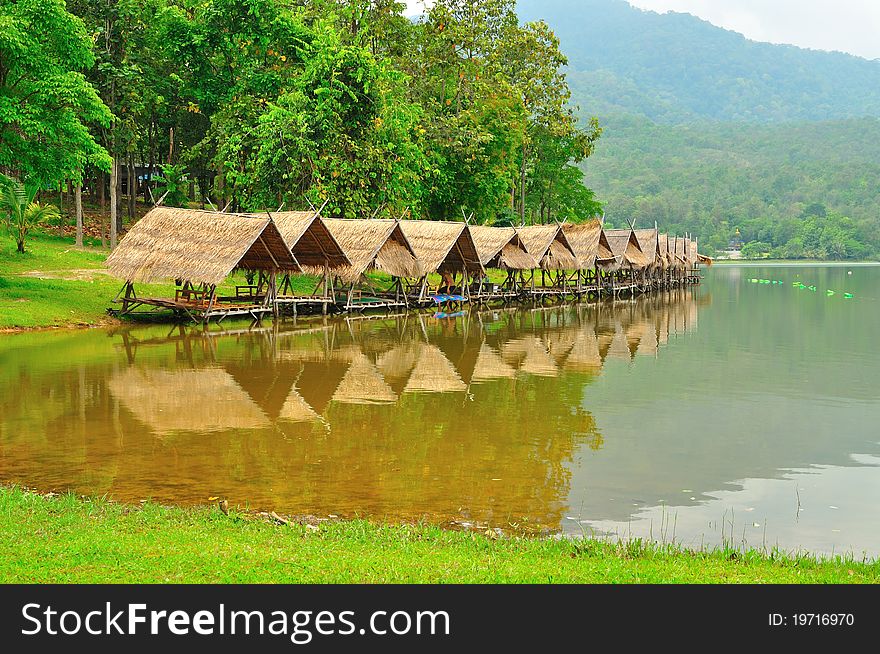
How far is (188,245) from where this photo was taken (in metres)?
22.6

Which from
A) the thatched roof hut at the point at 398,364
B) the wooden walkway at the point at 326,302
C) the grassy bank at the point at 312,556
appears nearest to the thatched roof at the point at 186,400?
the thatched roof hut at the point at 398,364

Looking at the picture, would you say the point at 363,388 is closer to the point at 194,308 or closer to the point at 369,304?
the point at 194,308

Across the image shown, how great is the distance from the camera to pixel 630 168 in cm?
12706

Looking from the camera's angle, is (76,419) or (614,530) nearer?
(614,530)

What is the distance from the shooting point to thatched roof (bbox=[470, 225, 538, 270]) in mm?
32562

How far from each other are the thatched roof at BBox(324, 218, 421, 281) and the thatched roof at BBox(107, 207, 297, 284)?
343 centimetres

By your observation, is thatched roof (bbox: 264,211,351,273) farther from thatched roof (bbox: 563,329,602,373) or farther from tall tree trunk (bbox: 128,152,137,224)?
tall tree trunk (bbox: 128,152,137,224)

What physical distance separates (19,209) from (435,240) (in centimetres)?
1322

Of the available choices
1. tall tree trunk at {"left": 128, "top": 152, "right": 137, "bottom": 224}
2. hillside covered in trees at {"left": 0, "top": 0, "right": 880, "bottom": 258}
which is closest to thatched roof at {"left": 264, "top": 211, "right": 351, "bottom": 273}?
hillside covered in trees at {"left": 0, "top": 0, "right": 880, "bottom": 258}

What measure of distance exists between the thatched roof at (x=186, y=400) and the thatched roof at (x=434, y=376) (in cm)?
294

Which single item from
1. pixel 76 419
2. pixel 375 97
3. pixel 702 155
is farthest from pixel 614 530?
pixel 702 155

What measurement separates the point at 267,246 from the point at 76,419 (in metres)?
13.7

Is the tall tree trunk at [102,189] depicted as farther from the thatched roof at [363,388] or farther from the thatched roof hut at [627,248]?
the thatched roof at [363,388]

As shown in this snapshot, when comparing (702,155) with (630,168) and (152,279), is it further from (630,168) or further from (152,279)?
(152,279)
